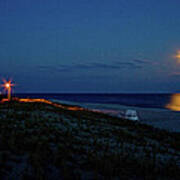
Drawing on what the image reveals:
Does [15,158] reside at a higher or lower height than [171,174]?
higher

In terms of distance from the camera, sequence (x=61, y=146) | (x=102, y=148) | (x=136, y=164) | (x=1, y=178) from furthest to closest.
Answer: (x=102, y=148) → (x=61, y=146) → (x=136, y=164) → (x=1, y=178)

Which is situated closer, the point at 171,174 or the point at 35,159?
the point at 35,159

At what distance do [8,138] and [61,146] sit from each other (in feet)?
5.64

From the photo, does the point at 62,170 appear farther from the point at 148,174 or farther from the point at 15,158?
the point at 148,174

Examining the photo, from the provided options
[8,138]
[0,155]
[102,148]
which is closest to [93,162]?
[102,148]

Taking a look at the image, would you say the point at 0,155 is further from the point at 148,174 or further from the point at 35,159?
the point at 148,174

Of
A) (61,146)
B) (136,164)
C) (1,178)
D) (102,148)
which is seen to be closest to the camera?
(1,178)

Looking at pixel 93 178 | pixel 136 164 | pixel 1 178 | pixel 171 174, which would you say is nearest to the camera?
pixel 1 178

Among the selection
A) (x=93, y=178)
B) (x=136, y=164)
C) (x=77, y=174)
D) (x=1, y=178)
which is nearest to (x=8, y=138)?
(x=1, y=178)

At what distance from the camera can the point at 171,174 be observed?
434 centimetres

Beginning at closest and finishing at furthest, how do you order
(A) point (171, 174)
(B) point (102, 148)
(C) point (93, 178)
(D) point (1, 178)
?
(D) point (1, 178) < (C) point (93, 178) < (A) point (171, 174) < (B) point (102, 148)

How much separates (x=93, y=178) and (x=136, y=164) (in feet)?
4.98

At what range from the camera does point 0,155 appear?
163 inches

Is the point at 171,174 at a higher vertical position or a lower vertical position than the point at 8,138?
lower
